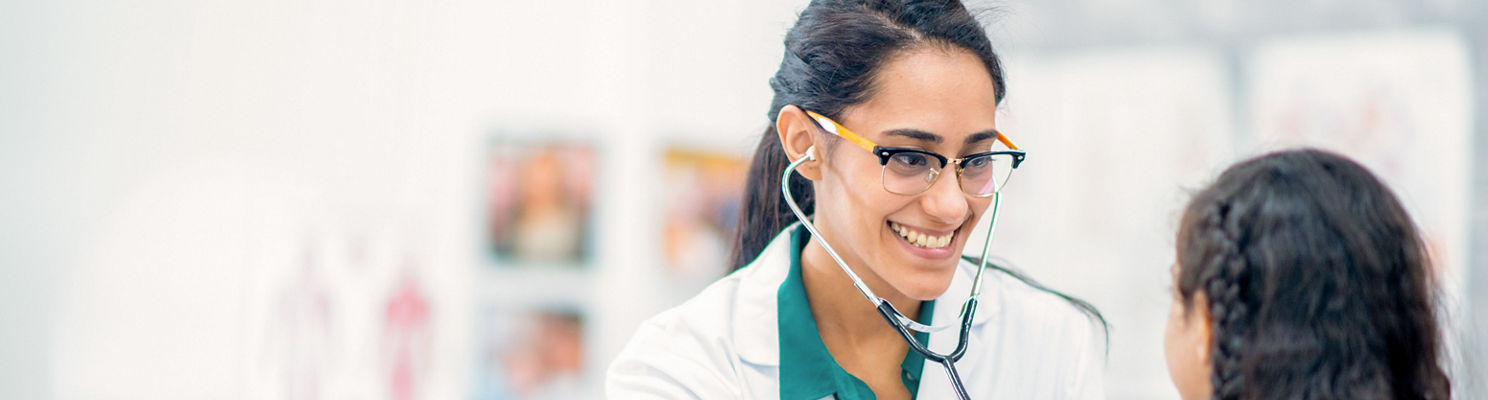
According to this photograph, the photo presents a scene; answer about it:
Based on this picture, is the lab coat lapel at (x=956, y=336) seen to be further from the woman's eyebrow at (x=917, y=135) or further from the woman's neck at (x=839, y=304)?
the woman's eyebrow at (x=917, y=135)

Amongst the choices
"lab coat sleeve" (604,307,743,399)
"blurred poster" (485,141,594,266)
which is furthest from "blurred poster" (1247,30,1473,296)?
"lab coat sleeve" (604,307,743,399)

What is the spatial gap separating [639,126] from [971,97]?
164cm

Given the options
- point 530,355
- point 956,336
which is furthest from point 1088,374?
point 530,355

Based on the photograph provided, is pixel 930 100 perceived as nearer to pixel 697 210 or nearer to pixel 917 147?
pixel 917 147

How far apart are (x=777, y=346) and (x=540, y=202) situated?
54.9 inches

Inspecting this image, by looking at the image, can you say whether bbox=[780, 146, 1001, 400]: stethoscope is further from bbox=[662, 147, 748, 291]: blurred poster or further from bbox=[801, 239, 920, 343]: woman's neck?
bbox=[662, 147, 748, 291]: blurred poster

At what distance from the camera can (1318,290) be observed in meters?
1.08

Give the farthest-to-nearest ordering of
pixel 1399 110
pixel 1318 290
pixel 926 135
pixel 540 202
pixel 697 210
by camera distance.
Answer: pixel 697 210, pixel 1399 110, pixel 540 202, pixel 926 135, pixel 1318 290

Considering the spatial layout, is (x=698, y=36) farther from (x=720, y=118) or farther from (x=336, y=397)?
(x=336, y=397)

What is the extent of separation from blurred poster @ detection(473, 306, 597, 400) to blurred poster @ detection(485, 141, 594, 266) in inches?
5.6

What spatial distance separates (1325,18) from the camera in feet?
10.4

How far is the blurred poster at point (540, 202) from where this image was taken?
2652 mm

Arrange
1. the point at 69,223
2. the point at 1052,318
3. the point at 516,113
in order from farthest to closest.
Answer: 1. the point at 516,113
2. the point at 69,223
3. the point at 1052,318

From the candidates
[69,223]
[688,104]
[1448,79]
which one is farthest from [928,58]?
[1448,79]
